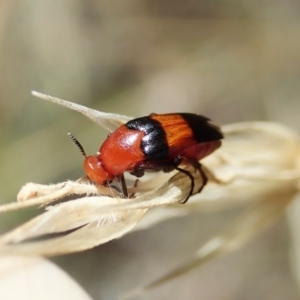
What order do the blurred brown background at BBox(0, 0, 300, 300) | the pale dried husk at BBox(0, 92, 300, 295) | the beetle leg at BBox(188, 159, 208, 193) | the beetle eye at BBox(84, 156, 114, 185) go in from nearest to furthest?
1. the pale dried husk at BBox(0, 92, 300, 295)
2. the beetle eye at BBox(84, 156, 114, 185)
3. the beetle leg at BBox(188, 159, 208, 193)
4. the blurred brown background at BBox(0, 0, 300, 300)

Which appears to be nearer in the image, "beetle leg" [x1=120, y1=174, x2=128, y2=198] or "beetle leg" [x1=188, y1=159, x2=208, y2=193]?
"beetle leg" [x1=120, y1=174, x2=128, y2=198]

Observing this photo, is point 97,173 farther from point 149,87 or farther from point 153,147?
point 149,87

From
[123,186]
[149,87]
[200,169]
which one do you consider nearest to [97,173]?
[123,186]

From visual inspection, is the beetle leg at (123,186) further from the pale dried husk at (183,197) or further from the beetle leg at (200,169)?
the beetle leg at (200,169)

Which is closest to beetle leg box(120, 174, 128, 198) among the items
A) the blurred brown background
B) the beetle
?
the beetle

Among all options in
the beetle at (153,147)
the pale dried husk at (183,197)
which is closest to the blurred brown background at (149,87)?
the pale dried husk at (183,197)

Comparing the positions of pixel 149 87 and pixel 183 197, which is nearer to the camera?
pixel 183 197

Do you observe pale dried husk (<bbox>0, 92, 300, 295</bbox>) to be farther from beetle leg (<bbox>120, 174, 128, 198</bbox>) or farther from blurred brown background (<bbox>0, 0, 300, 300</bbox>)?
blurred brown background (<bbox>0, 0, 300, 300</bbox>)

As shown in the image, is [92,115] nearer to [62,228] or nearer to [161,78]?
[62,228]
